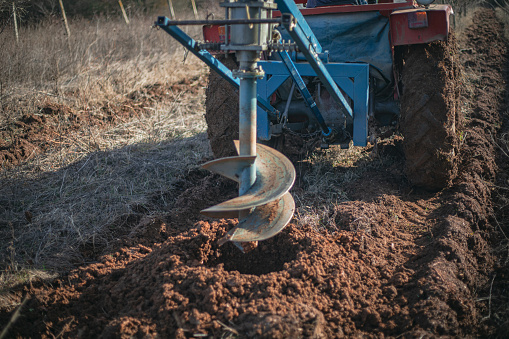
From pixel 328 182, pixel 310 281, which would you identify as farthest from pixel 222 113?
pixel 310 281

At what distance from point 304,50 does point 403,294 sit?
1.63 meters

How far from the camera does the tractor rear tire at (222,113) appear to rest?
3.87m

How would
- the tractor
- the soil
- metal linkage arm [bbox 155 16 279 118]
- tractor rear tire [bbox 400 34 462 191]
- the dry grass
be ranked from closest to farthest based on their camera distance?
the soil
metal linkage arm [bbox 155 16 279 118]
the tractor
the dry grass
tractor rear tire [bbox 400 34 462 191]

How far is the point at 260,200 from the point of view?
2.55 metres

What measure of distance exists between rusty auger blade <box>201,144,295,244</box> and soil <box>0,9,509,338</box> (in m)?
0.27

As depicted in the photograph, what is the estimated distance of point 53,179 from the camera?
4328mm

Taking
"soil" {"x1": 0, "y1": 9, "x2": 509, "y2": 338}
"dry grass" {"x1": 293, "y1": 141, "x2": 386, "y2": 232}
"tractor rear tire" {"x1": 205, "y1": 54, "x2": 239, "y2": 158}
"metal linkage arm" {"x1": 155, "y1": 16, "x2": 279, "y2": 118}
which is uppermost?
"metal linkage arm" {"x1": 155, "y1": 16, "x2": 279, "y2": 118}

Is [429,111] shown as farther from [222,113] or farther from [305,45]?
[222,113]

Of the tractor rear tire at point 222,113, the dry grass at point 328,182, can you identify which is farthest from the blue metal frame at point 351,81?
the dry grass at point 328,182

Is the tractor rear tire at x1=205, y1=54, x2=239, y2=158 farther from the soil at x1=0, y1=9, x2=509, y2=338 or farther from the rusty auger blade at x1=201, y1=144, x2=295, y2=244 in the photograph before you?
the rusty auger blade at x1=201, y1=144, x2=295, y2=244

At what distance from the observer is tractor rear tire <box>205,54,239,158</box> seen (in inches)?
153

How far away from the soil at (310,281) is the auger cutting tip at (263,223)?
9.4 inches

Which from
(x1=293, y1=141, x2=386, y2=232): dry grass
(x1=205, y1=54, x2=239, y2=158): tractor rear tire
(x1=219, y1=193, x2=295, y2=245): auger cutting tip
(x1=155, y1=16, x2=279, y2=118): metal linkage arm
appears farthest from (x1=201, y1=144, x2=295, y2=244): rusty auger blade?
(x1=205, y1=54, x2=239, y2=158): tractor rear tire

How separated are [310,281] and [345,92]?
5.86ft
